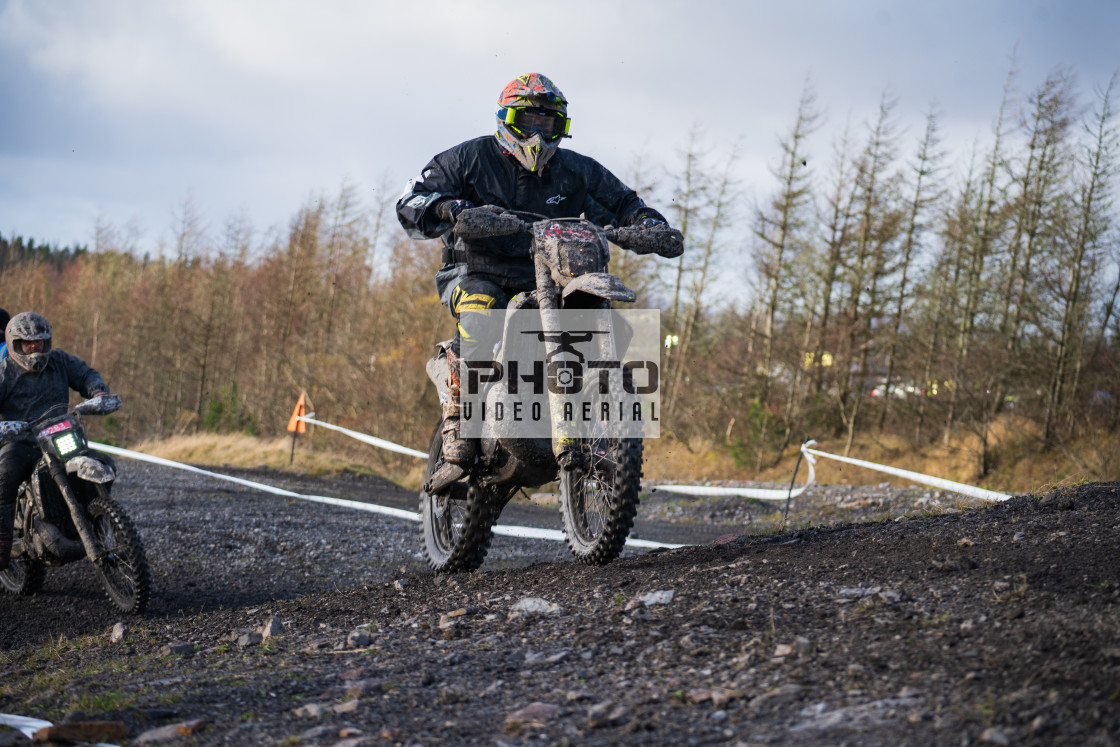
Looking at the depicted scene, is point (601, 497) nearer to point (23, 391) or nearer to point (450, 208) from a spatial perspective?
point (450, 208)

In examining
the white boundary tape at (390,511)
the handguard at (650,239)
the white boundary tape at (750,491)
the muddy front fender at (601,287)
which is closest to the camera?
the muddy front fender at (601,287)

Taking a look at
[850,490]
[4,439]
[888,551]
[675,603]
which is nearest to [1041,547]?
[888,551]

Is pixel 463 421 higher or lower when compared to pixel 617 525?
higher

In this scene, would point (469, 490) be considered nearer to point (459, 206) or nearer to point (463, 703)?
point (459, 206)

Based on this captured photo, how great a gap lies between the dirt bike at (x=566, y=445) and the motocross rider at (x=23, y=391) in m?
→ 3.26

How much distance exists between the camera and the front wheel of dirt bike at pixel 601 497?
16.3ft

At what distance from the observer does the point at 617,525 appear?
508 cm

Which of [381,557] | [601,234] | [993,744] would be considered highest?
[601,234]

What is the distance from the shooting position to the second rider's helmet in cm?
570

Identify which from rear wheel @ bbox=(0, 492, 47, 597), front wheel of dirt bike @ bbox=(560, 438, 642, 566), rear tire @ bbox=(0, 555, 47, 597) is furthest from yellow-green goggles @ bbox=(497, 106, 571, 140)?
rear tire @ bbox=(0, 555, 47, 597)

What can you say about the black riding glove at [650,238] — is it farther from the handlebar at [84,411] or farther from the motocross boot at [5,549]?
the motocross boot at [5,549]

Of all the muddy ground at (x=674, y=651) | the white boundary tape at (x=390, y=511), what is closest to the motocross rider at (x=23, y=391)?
the muddy ground at (x=674, y=651)

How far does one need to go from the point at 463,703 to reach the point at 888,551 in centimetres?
253

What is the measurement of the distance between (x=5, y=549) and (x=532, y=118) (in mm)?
5124
